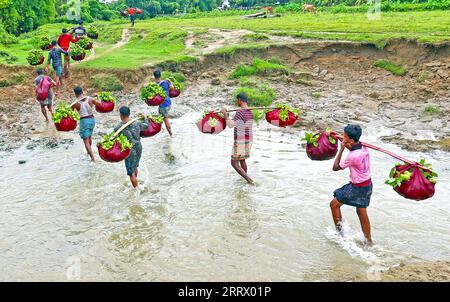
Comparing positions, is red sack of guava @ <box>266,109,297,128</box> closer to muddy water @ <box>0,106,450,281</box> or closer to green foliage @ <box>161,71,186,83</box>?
muddy water @ <box>0,106,450,281</box>

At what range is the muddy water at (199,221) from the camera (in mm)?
6535

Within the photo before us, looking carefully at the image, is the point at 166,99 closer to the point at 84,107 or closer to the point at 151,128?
the point at 84,107

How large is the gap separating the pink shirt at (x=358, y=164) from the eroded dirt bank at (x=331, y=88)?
18.2ft

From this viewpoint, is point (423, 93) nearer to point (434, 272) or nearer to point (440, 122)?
point (440, 122)

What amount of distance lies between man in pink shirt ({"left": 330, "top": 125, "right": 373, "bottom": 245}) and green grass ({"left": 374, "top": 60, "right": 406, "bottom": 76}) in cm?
1173

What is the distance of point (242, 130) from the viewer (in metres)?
8.96

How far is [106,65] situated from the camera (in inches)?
703

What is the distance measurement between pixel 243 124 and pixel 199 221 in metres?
2.11

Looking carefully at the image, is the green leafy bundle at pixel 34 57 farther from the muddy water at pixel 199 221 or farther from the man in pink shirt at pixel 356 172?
the man in pink shirt at pixel 356 172

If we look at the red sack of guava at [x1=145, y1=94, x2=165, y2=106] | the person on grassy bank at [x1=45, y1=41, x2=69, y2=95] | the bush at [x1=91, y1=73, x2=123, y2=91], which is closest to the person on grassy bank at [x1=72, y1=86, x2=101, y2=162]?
the red sack of guava at [x1=145, y1=94, x2=165, y2=106]

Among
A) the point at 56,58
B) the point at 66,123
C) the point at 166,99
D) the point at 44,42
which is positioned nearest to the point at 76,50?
the point at 56,58

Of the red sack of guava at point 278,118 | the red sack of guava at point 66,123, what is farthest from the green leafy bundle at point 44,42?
the red sack of guava at point 278,118

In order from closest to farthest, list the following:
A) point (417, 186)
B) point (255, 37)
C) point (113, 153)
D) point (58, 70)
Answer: point (417, 186)
point (113, 153)
point (58, 70)
point (255, 37)

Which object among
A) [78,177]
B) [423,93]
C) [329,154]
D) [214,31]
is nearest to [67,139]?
[78,177]
